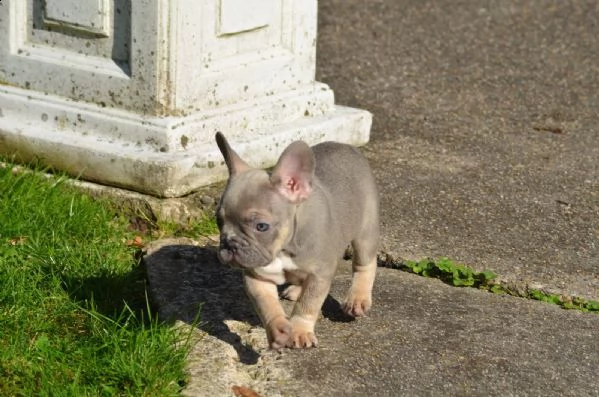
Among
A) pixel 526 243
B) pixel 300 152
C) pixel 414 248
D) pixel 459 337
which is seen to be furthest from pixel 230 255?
pixel 526 243

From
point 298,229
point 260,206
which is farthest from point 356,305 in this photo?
point 260,206

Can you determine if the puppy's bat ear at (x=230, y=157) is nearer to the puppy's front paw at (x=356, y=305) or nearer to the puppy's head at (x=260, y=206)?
the puppy's head at (x=260, y=206)

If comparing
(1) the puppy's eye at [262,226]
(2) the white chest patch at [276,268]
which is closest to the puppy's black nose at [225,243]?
(1) the puppy's eye at [262,226]

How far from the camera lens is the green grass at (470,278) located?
458 centimetres

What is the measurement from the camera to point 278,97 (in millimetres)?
5895

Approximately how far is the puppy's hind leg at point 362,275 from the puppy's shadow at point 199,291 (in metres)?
0.37

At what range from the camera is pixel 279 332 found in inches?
153

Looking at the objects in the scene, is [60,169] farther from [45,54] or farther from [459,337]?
[459,337]

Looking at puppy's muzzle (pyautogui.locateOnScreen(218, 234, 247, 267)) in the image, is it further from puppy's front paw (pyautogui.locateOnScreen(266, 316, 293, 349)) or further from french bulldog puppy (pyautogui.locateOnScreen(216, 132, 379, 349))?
puppy's front paw (pyautogui.locateOnScreen(266, 316, 293, 349))

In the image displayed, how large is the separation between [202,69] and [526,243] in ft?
5.58

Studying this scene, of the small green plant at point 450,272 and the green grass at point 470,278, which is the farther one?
the small green plant at point 450,272

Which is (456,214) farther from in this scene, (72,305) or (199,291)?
(72,305)

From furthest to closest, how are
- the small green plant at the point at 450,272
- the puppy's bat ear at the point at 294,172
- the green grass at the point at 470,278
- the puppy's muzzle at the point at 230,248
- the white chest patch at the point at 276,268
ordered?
the small green plant at the point at 450,272 → the green grass at the point at 470,278 → the white chest patch at the point at 276,268 → the puppy's bat ear at the point at 294,172 → the puppy's muzzle at the point at 230,248

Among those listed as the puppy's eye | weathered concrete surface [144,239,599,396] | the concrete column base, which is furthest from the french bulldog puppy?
the concrete column base
